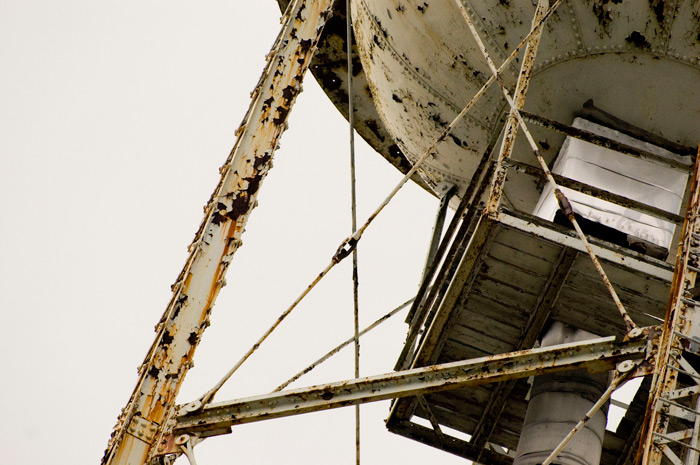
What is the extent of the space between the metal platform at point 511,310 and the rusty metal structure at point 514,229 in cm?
2

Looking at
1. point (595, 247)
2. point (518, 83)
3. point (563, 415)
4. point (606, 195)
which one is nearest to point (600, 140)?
point (606, 195)

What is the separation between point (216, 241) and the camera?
764cm

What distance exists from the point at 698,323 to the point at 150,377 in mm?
3481

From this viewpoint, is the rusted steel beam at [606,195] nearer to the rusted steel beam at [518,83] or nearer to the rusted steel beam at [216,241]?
the rusted steel beam at [518,83]

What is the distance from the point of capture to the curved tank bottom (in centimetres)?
786

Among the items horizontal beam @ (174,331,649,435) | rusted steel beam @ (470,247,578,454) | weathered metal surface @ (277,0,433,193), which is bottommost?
horizontal beam @ (174,331,649,435)

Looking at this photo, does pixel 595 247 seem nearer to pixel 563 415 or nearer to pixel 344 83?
pixel 563 415

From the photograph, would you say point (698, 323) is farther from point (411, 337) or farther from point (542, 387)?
point (411, 337)

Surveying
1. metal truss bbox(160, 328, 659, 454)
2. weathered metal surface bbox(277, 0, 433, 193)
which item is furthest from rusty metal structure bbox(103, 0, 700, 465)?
weathered metal surface bbox(277, 0, 433, 193)

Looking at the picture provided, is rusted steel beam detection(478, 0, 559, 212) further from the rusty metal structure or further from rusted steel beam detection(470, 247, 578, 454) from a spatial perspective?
rusted steel beam detection(470, 247, 578, 454)

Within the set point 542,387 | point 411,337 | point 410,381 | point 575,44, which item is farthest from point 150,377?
point 575,44

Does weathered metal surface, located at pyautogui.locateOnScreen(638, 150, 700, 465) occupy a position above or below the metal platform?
below

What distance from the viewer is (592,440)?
8062 mm

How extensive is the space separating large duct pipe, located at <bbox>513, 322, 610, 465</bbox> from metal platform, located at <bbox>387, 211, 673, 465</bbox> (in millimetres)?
315
